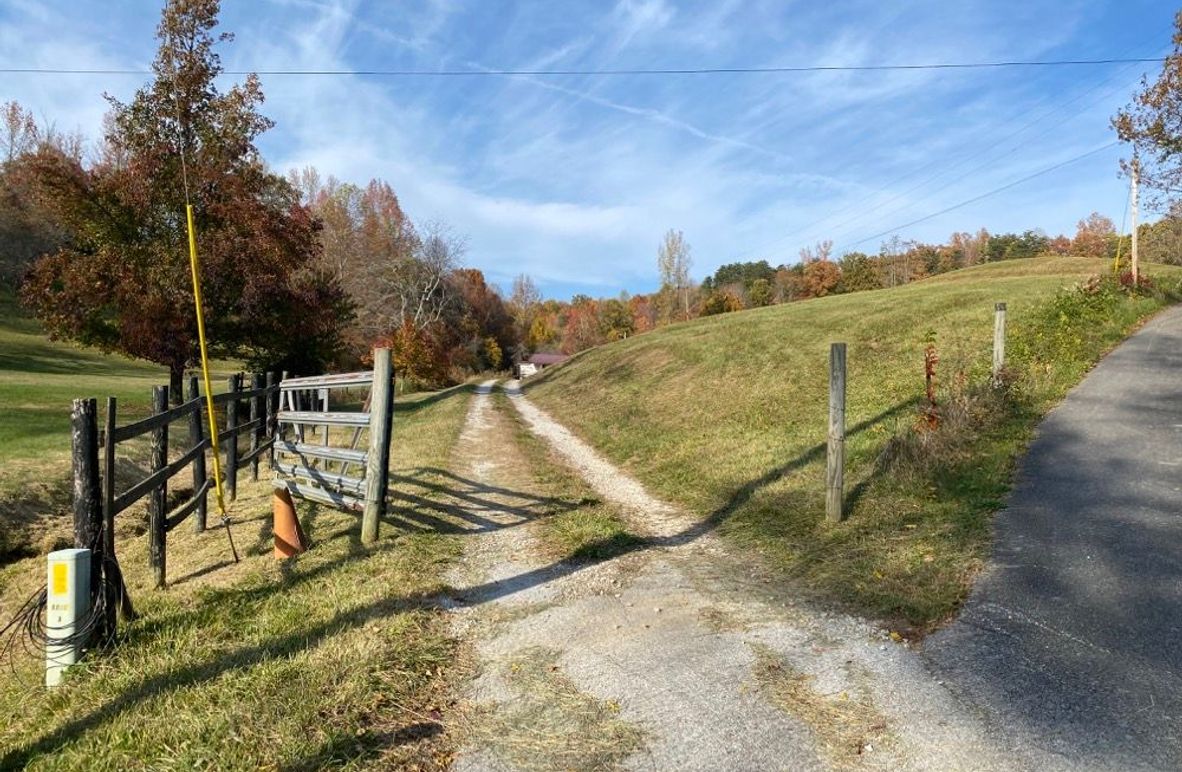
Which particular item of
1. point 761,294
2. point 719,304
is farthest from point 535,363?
point 761,294

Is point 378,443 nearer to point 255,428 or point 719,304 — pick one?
point 255,428

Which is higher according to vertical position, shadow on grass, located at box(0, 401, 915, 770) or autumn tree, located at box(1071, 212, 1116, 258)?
autumn tree, located at box(1071, 212, 1116, 258)

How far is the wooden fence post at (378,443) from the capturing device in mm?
6496

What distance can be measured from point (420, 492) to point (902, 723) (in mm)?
6972

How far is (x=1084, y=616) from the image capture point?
4262 mm

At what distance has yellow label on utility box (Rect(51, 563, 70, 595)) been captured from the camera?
412cm

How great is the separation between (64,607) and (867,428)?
33.1 feet

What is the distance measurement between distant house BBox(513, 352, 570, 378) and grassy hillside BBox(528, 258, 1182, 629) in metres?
48.9

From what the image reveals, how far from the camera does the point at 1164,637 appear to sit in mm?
3918

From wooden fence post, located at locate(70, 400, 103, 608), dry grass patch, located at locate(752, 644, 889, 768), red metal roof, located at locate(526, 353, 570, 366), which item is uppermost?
red metal roof, located at locate(526, 353, 570, 366)

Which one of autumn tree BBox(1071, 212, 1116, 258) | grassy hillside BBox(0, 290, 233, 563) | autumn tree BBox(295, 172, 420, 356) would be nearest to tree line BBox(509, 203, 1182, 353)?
autumn tree BBox(1071, 212, 1116, 258)

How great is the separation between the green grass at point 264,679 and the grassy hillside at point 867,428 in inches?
121

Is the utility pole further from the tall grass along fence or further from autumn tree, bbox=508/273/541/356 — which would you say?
autumn tree, bbox=508/273/541/356

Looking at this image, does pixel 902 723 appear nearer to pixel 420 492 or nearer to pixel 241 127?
pixel 420 492
